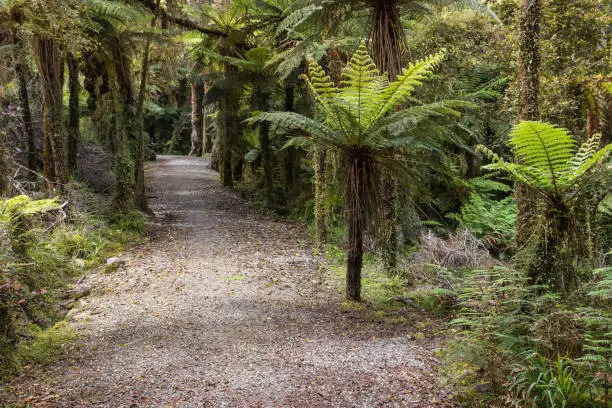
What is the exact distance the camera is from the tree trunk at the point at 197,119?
19370 millimetres

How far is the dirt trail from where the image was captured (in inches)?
127

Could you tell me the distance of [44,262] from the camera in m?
5.69

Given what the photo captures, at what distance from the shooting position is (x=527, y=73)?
14.5 ft

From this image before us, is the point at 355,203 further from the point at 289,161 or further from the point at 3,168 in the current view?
the point at 289,161

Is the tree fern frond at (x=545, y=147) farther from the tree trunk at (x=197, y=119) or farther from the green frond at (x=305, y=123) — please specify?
the tree trunk at (x=197, y=119)

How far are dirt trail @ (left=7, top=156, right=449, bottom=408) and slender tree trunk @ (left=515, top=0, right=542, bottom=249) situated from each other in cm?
161

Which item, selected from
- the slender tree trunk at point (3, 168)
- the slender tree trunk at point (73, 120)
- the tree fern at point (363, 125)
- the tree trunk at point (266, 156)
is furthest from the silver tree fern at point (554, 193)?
the slender tree trunk at point (73, 120)

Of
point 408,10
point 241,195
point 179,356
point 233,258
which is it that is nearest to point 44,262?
point 233,258

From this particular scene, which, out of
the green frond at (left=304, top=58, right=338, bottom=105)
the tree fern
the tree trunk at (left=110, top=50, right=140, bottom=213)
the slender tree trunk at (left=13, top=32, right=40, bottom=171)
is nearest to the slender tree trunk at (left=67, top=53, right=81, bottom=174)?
the slender tree trunk at (left=13, top=32, right=40, bottom=171)

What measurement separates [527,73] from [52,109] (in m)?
7.08

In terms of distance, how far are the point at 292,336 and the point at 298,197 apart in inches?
265

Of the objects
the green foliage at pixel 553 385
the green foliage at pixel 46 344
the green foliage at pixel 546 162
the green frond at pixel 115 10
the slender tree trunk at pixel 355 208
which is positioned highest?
the green frond at pixel 115 10

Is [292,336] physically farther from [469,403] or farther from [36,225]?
[36,225]

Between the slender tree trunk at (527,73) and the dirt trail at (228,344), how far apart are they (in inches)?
63.3
